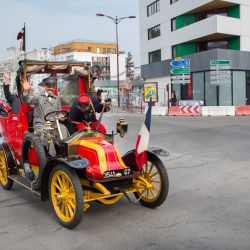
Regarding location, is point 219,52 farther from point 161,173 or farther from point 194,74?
point 161,173

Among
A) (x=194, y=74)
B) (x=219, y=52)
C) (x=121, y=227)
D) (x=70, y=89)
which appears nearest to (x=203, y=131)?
(x=70, y=89)

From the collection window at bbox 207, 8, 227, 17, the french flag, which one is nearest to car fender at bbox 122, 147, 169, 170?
the french flag

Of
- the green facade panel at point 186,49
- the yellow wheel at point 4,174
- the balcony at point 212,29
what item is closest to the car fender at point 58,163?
the yellow wheel at point 4,174

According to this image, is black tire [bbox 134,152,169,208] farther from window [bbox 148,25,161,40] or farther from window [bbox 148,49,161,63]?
window [bbox 148,25,161,40]

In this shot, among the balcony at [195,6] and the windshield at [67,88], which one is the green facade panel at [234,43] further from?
the windshield at [67,88]

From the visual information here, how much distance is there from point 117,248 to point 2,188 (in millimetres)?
3525

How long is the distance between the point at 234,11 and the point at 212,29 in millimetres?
3178

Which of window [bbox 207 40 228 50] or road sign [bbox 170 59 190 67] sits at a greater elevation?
window [bbox 207 40 228 50]

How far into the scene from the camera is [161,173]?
5363mm

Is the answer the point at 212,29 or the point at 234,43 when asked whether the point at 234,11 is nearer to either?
the point at 234,43

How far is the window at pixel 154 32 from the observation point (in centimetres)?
4088

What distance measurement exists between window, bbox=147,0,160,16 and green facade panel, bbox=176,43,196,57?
6.08 meters

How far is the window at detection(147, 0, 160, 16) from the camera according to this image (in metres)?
40.9

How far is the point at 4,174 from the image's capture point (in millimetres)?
6926
